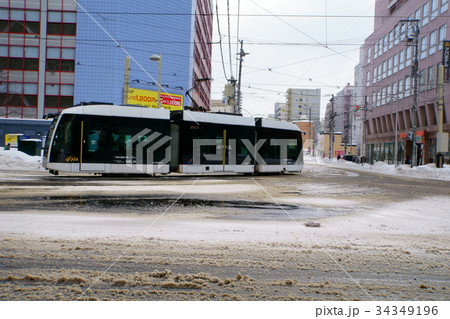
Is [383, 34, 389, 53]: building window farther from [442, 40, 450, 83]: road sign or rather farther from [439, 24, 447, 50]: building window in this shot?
[442, 40, 450, 83]: road sign

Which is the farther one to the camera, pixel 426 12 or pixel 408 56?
pixel 408 56

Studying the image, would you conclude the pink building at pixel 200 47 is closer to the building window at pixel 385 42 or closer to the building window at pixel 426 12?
the building window at pixel 426 12

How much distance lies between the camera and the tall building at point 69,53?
144 ft

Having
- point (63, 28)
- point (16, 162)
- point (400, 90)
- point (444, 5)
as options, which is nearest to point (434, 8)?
point (444, 5)

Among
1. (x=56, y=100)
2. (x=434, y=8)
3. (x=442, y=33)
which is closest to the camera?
(x=442, y=33)

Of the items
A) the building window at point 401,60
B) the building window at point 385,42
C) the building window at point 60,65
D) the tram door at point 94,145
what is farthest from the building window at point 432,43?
the building window at point 60,65

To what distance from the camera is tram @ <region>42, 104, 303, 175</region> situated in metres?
16.5

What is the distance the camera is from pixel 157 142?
18297mm

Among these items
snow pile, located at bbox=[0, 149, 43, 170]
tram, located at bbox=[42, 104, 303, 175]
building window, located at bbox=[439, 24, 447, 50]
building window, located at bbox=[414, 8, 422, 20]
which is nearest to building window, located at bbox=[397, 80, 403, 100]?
building window, located at bbox=[414, 8, 422, 20]

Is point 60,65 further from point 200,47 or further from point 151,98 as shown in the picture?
point 200,47

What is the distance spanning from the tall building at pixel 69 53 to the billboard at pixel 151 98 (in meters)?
0.75

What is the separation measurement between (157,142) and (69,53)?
32338 millimetres

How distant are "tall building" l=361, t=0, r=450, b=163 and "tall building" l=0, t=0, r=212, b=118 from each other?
2430 centimetres
